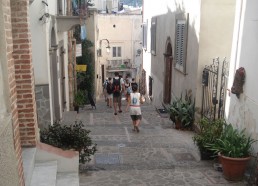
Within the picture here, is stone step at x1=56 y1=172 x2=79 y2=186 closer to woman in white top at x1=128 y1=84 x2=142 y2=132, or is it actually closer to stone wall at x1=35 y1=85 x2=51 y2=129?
stone wall at x1=35 y1=85 x2=51 y2=129

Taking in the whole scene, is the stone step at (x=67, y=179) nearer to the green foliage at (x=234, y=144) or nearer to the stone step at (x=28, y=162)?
the stone step at (x=28, y=162)

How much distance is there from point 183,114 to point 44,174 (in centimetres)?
633

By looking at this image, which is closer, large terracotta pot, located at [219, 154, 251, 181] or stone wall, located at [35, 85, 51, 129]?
large terracotta pot, located at [219, 154, 251, 181]

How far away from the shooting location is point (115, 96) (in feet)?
45.2

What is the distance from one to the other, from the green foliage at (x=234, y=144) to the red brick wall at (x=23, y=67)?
3.48 m

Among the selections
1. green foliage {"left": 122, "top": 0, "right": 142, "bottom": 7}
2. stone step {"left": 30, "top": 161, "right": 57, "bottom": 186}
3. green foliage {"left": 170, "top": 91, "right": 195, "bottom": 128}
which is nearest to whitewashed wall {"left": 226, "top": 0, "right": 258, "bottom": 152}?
green foliage {"left": 170, "top": 91, "right": 195, "bottom": 128}

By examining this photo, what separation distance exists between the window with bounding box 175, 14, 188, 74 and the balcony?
893 inches

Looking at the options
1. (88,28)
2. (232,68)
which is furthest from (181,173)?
(88,28)

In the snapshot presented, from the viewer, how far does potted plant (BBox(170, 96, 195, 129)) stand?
1074 cm

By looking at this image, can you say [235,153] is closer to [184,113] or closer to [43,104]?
[184,113]

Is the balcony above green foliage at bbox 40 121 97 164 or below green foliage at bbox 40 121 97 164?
below

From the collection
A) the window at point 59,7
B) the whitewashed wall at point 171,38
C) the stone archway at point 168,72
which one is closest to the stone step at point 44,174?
the whitewashed wall at point 171,38

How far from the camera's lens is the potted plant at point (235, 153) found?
607 cm

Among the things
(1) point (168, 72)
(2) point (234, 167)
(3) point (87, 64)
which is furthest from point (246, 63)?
(3) point (87, 64)
